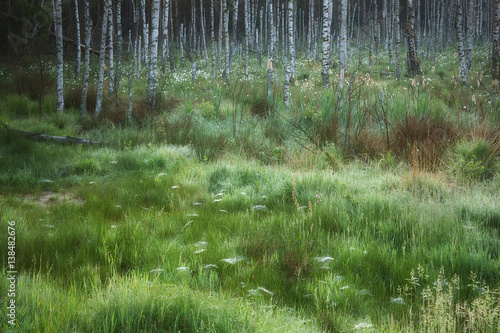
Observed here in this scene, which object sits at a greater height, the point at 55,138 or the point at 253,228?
the point at 55,138

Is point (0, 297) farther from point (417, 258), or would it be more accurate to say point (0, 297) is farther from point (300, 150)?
point (300, 150)

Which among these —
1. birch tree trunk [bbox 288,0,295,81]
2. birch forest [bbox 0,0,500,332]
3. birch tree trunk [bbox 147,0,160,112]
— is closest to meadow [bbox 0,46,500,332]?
birch forest [bbox 0,0,500,332]

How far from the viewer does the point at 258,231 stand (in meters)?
3.38

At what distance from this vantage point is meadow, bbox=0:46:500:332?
2.02m

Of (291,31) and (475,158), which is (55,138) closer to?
(475,158)

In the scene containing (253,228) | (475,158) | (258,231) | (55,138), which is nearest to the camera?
(258,231)

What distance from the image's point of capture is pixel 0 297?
1984mm

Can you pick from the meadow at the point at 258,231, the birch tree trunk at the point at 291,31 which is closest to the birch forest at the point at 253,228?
the meadow at the point at 258,231

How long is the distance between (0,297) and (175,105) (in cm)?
919

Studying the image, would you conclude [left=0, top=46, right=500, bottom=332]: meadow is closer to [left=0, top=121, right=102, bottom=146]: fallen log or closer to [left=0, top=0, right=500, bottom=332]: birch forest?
[left=0, top=0, right=500, bottom=332]: birch forest

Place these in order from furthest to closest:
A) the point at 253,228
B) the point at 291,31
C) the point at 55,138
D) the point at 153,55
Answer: the point at 291,31 < the point at 153,55 < the point at 55,138 < the point at 253,228

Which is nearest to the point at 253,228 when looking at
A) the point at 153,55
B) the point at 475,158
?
the point at 475,158

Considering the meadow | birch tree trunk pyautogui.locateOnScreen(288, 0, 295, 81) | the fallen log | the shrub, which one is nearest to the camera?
the meadow

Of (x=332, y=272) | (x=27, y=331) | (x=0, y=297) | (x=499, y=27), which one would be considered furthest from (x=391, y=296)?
(x=499, y=27)
